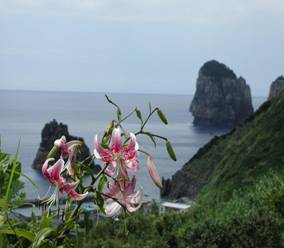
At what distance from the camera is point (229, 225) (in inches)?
213

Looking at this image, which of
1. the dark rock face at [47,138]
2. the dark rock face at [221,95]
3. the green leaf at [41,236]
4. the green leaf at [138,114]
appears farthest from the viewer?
the dark rock face at [221,95]

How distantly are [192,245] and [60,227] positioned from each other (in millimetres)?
4393

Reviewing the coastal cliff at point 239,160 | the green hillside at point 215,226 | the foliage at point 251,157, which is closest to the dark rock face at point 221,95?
the coastal cliff at point 239,160

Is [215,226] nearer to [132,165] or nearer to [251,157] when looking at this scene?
[132,165]

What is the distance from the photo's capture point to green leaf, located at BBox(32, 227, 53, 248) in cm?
117

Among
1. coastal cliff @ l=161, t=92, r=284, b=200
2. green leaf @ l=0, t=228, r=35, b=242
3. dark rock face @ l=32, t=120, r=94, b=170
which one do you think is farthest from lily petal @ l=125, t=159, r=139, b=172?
dark rock face @ l=32, t=120, r=94, b=170

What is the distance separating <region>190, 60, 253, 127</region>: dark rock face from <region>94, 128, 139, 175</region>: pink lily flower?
387 feet

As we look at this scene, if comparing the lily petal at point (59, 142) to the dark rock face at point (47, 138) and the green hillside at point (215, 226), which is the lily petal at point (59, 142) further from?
the dark rock face at point (47, 138)

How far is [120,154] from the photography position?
123cm

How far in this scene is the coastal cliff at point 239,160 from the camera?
21.7m

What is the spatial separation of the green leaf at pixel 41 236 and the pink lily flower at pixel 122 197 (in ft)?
0.45

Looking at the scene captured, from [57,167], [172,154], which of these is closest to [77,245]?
[57,167]

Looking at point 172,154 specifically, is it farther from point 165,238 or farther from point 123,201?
point 165,238

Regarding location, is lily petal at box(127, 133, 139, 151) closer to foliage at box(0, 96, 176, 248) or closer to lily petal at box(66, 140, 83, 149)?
foliage at box(0, 96, 176, 248)
